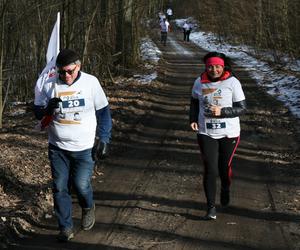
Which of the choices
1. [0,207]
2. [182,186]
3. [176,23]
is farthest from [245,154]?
[176,23]

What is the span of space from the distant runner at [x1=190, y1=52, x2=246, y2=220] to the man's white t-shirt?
135 cm

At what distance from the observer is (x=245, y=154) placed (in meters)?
9.37

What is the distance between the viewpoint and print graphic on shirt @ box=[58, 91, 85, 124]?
520 centimetres

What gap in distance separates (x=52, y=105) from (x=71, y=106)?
0.67 feet

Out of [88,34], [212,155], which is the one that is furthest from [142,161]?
[88,34]

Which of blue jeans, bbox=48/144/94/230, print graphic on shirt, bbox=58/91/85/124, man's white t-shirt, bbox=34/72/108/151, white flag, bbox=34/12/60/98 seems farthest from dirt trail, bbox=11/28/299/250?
white flag, bbox=34/12/60/98

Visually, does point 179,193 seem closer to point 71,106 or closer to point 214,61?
point 214,61

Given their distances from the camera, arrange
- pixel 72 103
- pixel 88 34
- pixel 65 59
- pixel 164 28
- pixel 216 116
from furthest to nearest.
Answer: pixel 164 28 < pixel 88 34 < pixel 216 116 < pixel 72 103 < pixel 65 59

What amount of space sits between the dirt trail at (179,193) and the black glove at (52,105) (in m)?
1.40

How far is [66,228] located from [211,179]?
177cm

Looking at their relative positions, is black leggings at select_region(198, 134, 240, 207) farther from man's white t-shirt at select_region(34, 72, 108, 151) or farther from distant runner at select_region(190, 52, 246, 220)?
man's white t-shirt at select_region(34, 72, 108, 151)

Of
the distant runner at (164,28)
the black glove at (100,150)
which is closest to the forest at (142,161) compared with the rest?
the black glove at (100,150)

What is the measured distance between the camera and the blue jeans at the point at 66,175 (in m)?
5.28

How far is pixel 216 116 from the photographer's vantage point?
592cm
